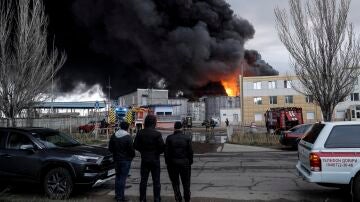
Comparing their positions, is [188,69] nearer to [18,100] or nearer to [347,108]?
[347,108]

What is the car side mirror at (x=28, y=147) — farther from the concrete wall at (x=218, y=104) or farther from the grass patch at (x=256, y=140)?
the concrete wall at (x=218, y=104)

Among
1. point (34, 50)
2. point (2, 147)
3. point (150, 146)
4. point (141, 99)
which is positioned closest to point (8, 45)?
point (34, 50)

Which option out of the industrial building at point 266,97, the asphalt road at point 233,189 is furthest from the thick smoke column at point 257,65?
the asphalt road at point 233,189

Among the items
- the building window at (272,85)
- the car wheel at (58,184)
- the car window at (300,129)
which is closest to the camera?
the car wheel at (58,184)

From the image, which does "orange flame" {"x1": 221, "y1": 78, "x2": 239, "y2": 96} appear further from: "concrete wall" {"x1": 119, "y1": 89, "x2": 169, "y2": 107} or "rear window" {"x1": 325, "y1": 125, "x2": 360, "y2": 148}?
"rear window" {"x1": 325, "y1": 125, "x2": 360, "y2": 148}

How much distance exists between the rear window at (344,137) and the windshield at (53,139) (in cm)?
555

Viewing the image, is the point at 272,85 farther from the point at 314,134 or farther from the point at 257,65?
the point at 314,134

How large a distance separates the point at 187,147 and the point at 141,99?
67.7m

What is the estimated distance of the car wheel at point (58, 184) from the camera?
849 cm

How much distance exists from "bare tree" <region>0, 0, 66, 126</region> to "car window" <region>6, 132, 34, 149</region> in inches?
396

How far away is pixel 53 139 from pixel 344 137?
6101 mm

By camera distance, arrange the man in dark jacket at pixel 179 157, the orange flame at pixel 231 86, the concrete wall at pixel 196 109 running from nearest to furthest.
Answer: the man in dark jacket at pixel 179 157 → the concrete wall at pixel 196 109 → the orange flame at pixel 231 86

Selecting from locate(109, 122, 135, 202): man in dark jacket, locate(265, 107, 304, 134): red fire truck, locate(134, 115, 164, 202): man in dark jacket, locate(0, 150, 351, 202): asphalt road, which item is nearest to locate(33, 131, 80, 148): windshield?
locate(0, 150, 351, 202): asphalt road

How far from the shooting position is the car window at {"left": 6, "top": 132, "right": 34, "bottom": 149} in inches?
357
